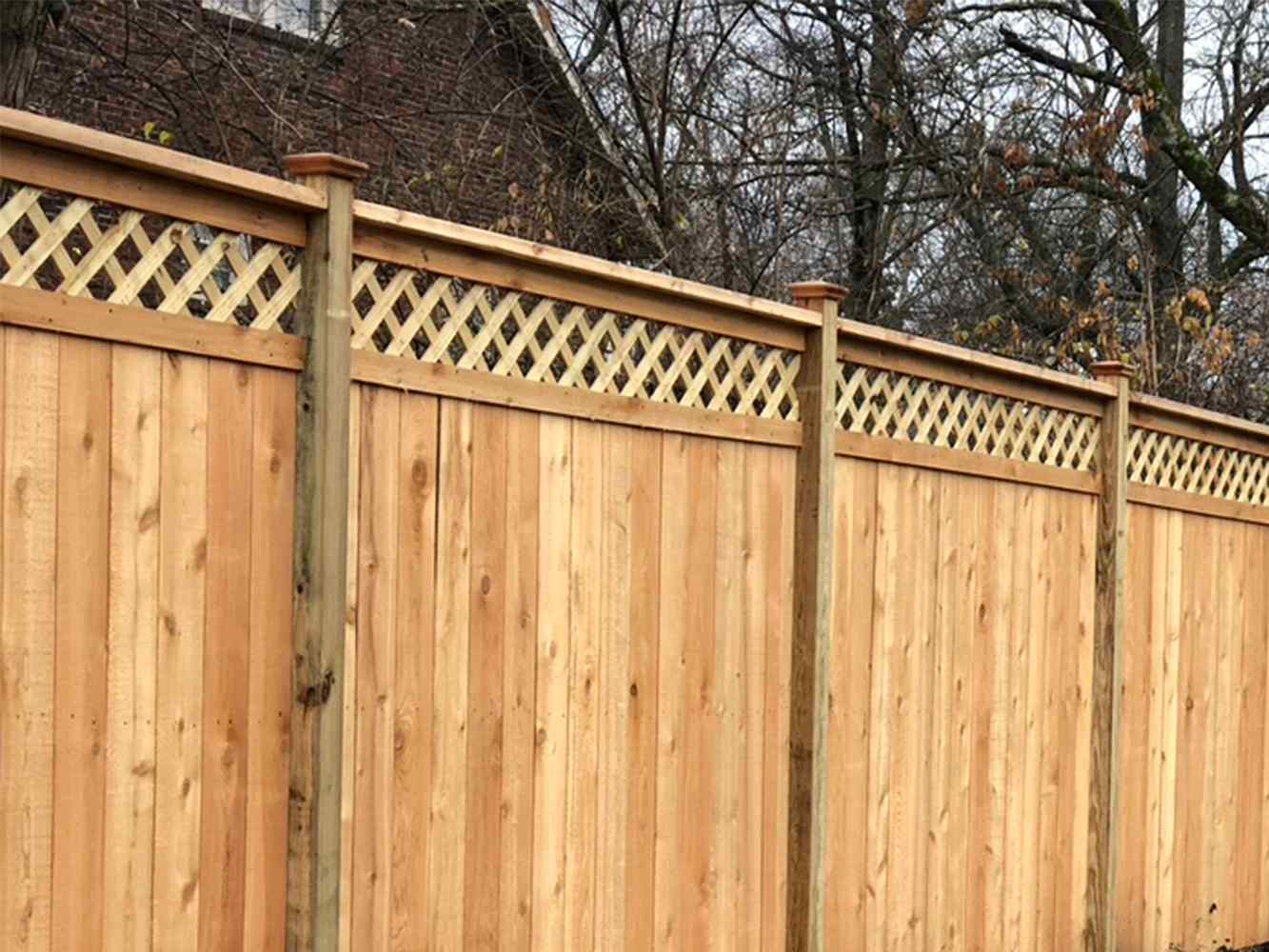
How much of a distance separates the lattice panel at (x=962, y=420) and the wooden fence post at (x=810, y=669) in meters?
0.23

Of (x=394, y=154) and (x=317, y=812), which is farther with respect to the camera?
(x=394, y=154)

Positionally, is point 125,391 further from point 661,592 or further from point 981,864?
point 981,864

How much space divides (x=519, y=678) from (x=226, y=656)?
2.66 ft

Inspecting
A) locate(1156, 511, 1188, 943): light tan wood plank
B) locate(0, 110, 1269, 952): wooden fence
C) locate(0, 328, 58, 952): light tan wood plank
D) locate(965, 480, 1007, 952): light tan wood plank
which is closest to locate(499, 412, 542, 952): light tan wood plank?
locate(0, 110, 1269, 952): wooden fence

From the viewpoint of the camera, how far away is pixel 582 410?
3.96 m

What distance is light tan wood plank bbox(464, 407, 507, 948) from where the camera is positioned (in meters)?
3.70

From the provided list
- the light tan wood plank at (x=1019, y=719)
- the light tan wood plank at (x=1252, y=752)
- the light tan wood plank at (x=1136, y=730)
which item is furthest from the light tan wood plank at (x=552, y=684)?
the light tan wood plank at (x=1252, y=752)

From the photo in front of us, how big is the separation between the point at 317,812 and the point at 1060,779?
3.40 meters

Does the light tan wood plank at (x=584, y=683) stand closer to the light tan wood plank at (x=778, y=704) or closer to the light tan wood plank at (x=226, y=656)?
the light tan wood plank at (x=778, y=704)

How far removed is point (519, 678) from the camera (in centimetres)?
380

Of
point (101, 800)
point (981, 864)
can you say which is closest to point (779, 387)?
point (981, 864)

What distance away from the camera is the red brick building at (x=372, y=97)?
738 centimetres

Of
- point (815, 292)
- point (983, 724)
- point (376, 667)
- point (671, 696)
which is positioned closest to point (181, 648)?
point (376, 667)

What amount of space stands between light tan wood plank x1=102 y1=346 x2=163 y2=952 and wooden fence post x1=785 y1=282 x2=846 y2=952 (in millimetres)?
2052
